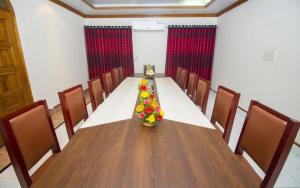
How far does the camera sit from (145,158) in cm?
86

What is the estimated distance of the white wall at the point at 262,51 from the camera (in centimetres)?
224

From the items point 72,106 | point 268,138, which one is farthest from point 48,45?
point 268,138

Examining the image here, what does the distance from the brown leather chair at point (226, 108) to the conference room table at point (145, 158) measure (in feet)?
0.79

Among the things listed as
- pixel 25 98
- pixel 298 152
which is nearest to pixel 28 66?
pixel 25 98

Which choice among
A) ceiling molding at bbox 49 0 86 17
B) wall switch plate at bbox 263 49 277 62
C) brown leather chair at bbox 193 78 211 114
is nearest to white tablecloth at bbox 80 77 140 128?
brown leather chair at bbox 193 78 211 114

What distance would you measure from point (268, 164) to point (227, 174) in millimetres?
357

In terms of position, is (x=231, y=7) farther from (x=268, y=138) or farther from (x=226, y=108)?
(x=268, y=138)

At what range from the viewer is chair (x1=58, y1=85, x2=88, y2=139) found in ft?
4.49

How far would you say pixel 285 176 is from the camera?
168 centimetres

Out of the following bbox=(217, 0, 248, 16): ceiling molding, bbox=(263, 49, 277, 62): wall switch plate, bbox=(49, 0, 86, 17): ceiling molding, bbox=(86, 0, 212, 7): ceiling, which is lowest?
bbox=(263, 49, 277, 62): wall switch plate

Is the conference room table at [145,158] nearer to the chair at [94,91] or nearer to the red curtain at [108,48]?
the chair at [94,91]

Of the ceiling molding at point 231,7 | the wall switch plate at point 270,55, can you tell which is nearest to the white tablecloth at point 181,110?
the wall switch plate at point 270,55

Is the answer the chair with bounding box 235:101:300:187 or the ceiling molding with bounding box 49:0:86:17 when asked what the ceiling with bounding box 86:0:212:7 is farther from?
the chair with bounding box 235:101:300:187

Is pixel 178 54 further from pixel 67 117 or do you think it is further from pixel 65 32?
pixel 67 117
